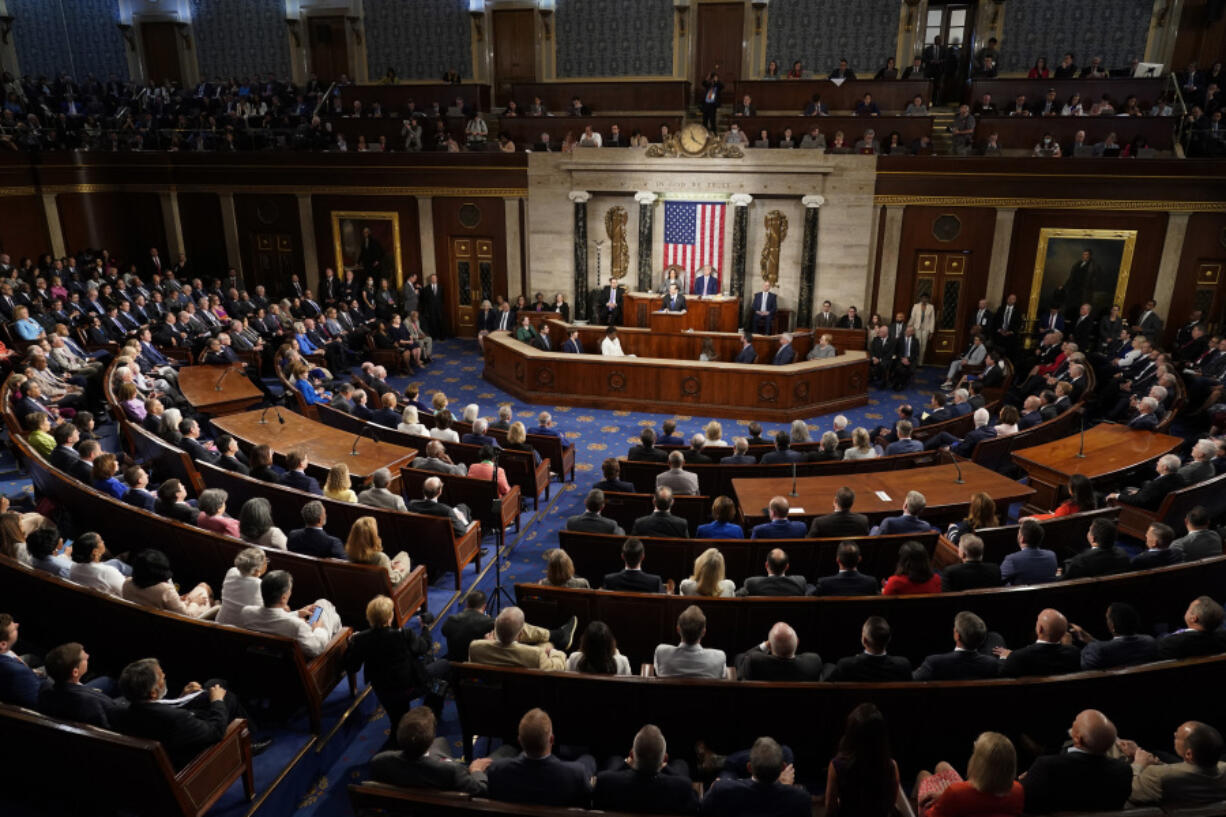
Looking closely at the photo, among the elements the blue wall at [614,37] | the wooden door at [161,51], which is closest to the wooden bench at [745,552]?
the blue wall at [614,37]

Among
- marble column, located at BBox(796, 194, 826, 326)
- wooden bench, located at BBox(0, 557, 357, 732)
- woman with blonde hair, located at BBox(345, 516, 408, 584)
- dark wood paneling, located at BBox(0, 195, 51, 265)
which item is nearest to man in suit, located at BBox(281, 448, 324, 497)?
woman with blonde hair, located at BBox(345, 516, 408, 584)

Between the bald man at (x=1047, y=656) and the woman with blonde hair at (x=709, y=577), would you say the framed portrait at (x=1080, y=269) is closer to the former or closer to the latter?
the bald man at (x=1047, y=656)

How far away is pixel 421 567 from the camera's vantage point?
551cm

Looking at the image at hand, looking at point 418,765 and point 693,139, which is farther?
point 693,139

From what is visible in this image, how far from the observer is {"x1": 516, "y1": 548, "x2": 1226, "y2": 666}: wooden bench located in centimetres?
454

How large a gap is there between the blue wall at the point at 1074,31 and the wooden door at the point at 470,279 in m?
11.4

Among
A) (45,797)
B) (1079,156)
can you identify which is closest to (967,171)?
(1079,156)

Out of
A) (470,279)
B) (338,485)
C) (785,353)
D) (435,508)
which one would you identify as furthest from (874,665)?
(470,279)

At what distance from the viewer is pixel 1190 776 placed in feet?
10.0

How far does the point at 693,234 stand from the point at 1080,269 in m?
6.71

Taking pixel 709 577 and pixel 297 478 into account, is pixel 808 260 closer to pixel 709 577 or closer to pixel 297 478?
pixel 297 478

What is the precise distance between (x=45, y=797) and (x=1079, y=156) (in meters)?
15.0

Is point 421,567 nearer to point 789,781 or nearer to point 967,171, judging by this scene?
point 789,781

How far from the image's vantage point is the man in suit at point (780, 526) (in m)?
5.64
